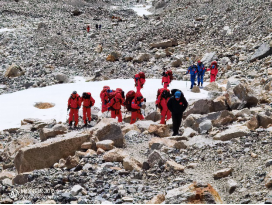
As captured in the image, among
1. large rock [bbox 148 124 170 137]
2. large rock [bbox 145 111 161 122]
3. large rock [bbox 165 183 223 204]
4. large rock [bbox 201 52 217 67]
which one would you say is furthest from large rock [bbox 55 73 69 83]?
large rock [bbox 165 183 223 204]

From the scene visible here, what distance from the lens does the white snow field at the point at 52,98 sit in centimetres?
1673

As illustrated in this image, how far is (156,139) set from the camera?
936 cm

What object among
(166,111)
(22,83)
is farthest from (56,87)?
(166,111)

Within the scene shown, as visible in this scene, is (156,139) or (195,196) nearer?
(195,196)

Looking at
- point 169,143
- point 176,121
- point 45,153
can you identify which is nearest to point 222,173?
point 169,143

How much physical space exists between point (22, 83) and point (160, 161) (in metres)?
19.8

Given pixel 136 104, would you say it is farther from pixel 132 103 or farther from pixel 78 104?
pixel 78 104

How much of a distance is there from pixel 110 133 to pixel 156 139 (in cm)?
157

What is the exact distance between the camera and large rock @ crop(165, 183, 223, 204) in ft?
18.0

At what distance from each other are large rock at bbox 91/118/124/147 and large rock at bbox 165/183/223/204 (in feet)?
13.6

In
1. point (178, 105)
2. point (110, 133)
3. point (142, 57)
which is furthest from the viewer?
point (142, 57)

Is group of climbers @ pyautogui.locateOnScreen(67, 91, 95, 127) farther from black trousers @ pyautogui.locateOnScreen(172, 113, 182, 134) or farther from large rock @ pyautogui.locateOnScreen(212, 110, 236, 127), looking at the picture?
large rock @ pyautogui.locateOnScreen(212, 110, 236, 127)

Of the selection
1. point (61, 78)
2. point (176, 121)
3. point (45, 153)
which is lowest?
point (45, 153)

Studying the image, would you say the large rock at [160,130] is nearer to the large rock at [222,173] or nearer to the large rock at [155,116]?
the large rock at [155,116]
